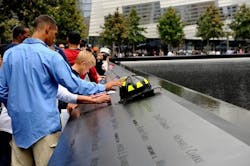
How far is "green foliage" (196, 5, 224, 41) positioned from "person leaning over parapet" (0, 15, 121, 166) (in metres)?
67.5

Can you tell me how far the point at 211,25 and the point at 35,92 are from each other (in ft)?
223

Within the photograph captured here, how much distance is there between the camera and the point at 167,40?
73.6 meters

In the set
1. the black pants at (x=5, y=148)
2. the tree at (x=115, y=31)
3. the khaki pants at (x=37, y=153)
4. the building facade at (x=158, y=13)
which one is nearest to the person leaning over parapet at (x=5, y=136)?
the black pants at (x=5, y=148)

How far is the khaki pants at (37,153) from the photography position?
3.51 m

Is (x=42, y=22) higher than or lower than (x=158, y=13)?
lower

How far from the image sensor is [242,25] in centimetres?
7000

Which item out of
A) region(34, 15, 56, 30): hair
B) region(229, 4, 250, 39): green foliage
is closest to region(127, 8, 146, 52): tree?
region(229, 4, 250, 39): green foliage

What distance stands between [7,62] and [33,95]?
1.10ft

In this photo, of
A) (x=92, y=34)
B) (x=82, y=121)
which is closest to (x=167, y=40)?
(x=92, y=34)

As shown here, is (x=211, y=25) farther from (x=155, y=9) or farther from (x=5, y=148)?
(x=5, y=148)

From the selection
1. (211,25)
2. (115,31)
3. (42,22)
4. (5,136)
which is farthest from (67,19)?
(42,22)

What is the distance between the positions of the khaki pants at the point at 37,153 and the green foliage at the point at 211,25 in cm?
6746

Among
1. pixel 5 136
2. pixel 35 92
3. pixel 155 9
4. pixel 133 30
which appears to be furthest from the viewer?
pixel 155 9

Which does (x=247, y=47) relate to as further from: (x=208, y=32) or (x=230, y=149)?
(x=230, y=149)
